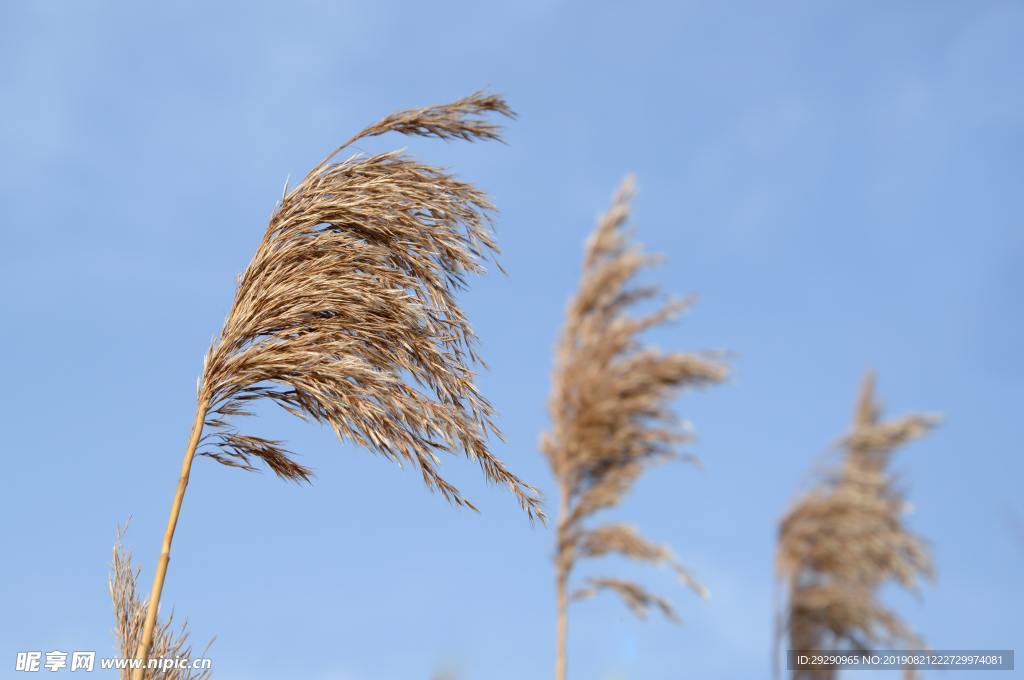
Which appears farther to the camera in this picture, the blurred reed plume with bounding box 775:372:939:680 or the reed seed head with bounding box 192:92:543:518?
the blurred reed plume with bounding box 775:372:939:680

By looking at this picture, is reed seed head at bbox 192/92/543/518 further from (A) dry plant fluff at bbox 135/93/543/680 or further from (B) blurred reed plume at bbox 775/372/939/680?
(B) blurred reed plume at bbox 775/372/939/680

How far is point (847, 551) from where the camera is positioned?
688 centimetres

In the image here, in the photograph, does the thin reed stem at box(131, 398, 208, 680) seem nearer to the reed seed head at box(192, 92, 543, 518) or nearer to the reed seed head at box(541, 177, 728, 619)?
the reed seed head at box(192, 92, 543, 518)

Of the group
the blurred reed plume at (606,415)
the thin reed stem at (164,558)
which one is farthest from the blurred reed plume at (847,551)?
the thin reed stem at (164,558)

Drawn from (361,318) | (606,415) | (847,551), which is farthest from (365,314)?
(847,551)

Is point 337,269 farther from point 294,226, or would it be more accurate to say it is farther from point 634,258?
point 634,258

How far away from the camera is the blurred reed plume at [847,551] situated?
6.87m

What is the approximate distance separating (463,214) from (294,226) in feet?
2.06

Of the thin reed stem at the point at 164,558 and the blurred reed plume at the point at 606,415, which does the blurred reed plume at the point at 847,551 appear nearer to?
the blurred reed plume at the point at 606,415

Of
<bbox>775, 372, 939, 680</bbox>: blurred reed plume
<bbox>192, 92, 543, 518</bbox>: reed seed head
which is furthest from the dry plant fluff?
<bbox>775, 372, 939, 680</bbox>: blurred reed plume

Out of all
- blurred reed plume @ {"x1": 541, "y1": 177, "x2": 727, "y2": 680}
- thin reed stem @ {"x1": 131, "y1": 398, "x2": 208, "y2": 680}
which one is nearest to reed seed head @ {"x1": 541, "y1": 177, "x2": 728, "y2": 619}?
blurred reed plume @ {"x1": 541, "y1": 177, "x2": 727, "y2": 680}

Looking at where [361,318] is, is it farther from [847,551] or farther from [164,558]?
[847,551]

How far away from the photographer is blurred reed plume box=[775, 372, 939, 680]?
6.87 m

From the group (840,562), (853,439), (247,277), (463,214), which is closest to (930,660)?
(840,562)
